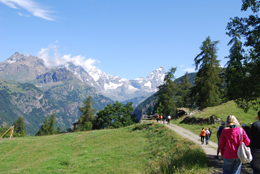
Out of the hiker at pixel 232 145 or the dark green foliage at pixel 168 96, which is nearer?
the hiker at pixel 232 145

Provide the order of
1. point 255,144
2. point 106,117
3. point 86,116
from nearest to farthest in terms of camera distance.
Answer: point 255,144 < point 106,117 < point 86,116

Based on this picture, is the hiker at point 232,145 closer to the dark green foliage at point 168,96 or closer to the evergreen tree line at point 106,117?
the dark green foliage at point 168,96

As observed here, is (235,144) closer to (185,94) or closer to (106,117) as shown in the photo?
(185,94)

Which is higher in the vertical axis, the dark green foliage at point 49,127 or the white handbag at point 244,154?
the white handbag at point 244,154

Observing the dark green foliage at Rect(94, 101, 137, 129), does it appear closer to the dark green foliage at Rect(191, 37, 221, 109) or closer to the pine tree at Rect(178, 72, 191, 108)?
the pine tree at Rect(178, 72, 191, 108)

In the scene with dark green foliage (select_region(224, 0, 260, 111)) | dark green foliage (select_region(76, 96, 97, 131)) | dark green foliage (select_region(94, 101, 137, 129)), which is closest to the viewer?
dark green foliage (select_region(224, 0, 260, 111))

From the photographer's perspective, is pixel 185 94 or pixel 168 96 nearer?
pixel 168 96

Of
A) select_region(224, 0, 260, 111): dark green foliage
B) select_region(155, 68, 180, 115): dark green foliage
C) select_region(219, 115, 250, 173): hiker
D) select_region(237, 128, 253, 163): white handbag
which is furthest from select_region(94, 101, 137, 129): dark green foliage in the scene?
select_region(237, 128, 253, 163): white handbag

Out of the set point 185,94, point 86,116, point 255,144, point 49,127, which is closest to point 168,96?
point 185,94

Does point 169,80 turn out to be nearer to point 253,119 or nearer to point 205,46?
point 205,46

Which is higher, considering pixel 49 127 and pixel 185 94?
pixel 185 94

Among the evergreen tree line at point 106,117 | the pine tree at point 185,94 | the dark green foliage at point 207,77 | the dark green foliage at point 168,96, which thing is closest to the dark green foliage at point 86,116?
the evergreen tree line at point 106,117

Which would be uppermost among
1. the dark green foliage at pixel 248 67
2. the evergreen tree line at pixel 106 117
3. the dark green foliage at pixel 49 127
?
the dark green foliage at pixel 248 67

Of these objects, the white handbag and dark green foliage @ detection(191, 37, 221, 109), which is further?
dark green foliage @ detection(191, 37, 221, 109)
